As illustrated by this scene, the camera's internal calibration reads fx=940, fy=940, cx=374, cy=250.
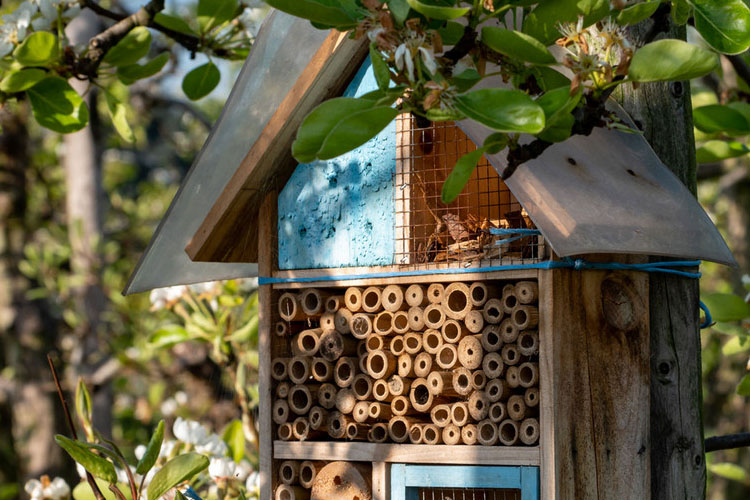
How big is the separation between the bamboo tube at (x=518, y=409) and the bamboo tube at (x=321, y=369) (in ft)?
1.29

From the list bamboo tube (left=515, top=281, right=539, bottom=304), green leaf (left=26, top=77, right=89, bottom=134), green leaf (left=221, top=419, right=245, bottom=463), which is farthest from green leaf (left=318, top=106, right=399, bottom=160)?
green leaf (left=221, top=419, right=245, bottom=463)

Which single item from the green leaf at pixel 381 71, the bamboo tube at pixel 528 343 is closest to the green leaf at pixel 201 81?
the bamboo tube at pixel 528 343

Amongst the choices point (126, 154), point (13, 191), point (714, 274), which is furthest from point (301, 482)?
point (126, 154)

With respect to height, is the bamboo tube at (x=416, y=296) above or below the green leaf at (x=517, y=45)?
below

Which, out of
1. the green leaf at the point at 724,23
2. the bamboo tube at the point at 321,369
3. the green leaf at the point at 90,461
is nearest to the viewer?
the green leaf at the point at 724,23

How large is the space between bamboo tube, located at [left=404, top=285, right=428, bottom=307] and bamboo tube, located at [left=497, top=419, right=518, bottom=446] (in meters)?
0.26

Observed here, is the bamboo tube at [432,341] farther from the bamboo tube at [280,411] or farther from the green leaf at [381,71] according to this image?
the green leaf at [381,71]

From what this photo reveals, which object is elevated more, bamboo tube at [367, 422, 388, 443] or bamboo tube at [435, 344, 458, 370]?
bamboo tube at [435, 344, 458, 370]

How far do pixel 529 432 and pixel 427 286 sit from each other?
0.33 m

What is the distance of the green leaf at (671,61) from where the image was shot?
113 cm

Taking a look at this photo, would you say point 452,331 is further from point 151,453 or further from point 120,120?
point 120,120

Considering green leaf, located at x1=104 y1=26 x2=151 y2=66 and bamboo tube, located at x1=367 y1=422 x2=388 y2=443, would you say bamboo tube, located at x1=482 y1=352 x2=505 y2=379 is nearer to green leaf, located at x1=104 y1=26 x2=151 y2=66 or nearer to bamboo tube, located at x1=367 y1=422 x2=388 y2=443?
bamboo tube, located at x1=367 y1=422 x2=388 y2=443

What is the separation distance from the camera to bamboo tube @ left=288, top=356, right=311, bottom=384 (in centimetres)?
187

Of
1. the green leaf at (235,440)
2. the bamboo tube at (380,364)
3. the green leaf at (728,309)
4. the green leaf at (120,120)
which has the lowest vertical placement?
the green leaf at (235,440)
